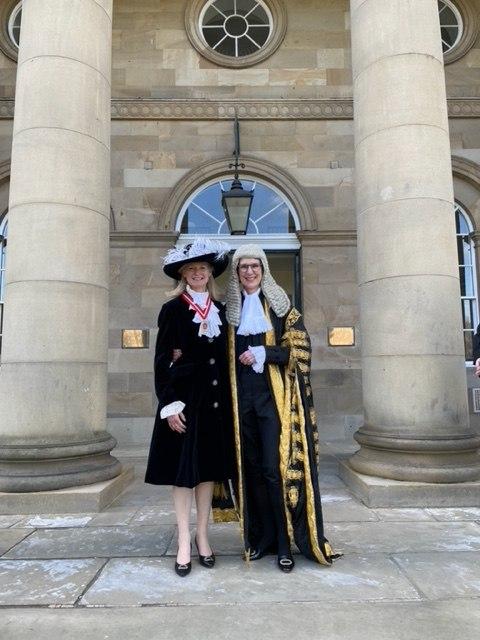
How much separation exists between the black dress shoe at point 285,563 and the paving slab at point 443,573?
751 mm

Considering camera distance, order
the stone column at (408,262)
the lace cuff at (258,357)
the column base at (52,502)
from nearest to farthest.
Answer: the lace cuff at (258,357)
the column base at (52,502)
the stone column at (408,262)

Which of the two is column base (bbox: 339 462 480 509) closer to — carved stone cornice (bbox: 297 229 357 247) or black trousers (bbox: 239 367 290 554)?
black trousers (bbox: 239 367 290 554)

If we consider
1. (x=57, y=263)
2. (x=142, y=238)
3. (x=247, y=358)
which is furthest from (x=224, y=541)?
(x=142, y=238)

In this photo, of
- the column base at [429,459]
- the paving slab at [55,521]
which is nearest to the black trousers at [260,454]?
the paving slab at [55,521]

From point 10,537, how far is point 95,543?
0.76 meters

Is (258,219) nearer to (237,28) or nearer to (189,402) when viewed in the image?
(237,28)

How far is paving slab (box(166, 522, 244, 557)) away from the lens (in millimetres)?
4000

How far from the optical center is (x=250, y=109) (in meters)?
10.7

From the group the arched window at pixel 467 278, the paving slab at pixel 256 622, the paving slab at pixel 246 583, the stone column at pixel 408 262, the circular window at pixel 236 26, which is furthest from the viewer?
the circular window at pixel 236 26

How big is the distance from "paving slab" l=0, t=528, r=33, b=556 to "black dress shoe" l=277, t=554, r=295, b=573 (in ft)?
6.91

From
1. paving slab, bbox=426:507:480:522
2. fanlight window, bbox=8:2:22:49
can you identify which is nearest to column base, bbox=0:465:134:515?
paving slab, bbox=426:507:480:522

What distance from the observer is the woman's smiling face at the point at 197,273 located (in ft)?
12.4

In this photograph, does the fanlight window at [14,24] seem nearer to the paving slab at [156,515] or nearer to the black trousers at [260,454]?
the paving slab at [156,515]

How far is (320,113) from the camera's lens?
35.2ft
